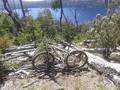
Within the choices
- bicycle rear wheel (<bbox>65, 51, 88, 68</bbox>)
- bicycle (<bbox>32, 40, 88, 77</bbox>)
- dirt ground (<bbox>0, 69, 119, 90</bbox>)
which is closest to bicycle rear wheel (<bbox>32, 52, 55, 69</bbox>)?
bicycle (<bbox>32, 40, 88, 77</bbox>)

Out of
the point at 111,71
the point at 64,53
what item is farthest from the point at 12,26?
the point at 111,71

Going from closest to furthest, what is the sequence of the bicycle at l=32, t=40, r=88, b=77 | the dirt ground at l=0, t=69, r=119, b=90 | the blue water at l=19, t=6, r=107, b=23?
the dirt ground at l=0, t=69, r=119, b=90, the bicycle at l=32, t=40, r=88, b=77, the blue water at l=19, t=6, r=107, b=23

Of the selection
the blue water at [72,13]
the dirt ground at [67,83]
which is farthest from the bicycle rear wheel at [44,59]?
the blue water at [72,13]

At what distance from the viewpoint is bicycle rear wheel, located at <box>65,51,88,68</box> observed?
9453 mm

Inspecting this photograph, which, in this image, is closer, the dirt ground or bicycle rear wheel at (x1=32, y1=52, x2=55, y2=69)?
the dirt ground

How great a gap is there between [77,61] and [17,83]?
219 cm

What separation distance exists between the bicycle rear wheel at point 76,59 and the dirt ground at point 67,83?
1.71 ft

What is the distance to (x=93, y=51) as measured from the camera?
42.5ft

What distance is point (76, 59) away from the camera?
9.66 meters

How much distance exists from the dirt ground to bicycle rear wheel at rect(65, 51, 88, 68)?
1.71 ft

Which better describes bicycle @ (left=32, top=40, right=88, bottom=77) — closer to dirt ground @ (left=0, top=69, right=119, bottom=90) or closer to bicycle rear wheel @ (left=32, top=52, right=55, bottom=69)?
bicycle rear wheel @ (left=32, top=52, right=55, bottom=69)

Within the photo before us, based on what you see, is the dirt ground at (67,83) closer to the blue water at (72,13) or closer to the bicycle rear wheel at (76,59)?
the bicycle rear wheel at (76,59)

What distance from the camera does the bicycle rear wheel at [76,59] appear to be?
31.0ft

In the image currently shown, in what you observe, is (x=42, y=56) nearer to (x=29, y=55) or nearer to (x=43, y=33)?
(x=29, y=55)
